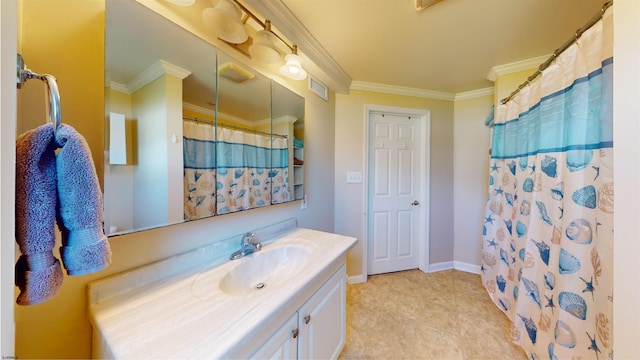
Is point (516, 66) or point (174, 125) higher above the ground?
point (516, 66)

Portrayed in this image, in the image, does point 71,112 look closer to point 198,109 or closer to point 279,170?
point 198,109

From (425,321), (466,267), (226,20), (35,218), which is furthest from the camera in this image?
(466,267)

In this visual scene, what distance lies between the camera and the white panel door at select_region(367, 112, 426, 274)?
92.6 inches

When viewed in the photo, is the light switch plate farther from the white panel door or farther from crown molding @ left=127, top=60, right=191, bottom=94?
crown molding @ left=127, top=60, right=191, bottom=94

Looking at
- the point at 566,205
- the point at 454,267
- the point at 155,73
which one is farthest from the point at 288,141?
the point at 454,267

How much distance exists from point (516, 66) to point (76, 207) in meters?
2.77

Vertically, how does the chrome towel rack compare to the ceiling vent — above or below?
below

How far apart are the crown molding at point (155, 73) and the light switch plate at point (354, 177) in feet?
5.27

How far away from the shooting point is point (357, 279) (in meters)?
2.22

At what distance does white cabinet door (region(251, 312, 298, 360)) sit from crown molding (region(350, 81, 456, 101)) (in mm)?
2105

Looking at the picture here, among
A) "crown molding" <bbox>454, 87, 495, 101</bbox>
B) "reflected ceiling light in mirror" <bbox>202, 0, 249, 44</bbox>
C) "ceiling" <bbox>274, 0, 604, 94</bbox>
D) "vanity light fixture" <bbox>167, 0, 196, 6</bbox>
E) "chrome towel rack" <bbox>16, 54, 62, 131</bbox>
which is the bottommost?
"chrome towel rack" <bbox>16, 54, 62, 131</bbox>

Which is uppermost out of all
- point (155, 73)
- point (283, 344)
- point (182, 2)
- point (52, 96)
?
point (182, 2)

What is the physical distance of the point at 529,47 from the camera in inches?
62.6

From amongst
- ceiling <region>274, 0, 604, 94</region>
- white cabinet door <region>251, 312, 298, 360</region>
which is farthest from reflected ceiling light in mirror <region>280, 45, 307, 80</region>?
white cabinet door <region>251, 312, 298, 360</region>
